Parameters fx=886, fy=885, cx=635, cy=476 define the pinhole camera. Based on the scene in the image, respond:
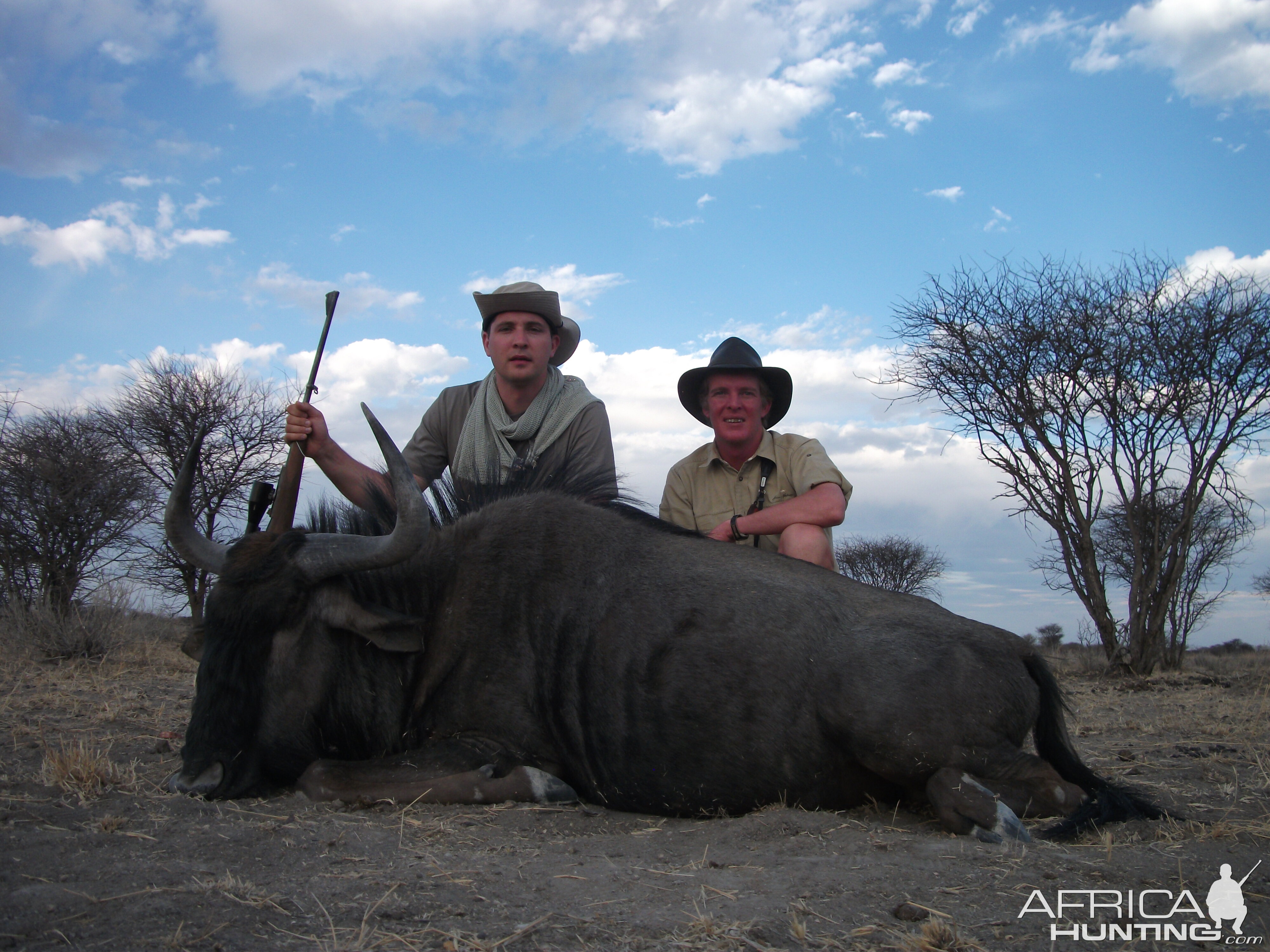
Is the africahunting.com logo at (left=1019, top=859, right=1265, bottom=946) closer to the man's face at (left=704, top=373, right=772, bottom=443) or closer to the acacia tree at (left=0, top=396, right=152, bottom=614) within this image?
the man's face at (left=704, top=373, right=772, bottom=443)

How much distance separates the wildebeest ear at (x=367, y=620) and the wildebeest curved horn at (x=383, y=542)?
3.3 inches

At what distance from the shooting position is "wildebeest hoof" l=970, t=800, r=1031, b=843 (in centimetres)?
297

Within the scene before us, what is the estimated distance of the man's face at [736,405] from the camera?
17.0ft

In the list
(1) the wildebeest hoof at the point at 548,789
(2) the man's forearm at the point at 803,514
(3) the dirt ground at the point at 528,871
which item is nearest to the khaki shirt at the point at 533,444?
(2) the man's forearm at the point at 803,514

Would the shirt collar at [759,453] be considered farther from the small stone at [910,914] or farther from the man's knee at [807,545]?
the small stone at [910,914]

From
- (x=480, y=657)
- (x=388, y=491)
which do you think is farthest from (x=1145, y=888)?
(x=388, y=491)

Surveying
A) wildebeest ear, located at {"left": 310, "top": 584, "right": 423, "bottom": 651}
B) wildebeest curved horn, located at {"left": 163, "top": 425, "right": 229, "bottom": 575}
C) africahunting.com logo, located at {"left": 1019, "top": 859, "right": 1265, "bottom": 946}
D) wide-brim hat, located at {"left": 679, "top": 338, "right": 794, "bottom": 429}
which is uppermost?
wide-brim hat, located at {"left": 679, "top": 338, "right": 794, "bottom": 429}

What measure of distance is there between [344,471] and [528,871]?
287 cm

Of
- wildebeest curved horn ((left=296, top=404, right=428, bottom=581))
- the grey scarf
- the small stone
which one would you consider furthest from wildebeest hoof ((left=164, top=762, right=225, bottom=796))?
the small stone

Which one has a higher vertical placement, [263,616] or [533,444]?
[533,444]

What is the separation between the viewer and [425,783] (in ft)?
10.7

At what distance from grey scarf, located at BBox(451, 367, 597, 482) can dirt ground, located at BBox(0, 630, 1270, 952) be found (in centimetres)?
210

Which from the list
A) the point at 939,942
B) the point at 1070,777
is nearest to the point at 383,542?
the point at 939,942

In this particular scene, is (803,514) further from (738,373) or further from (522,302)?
(522,302)
